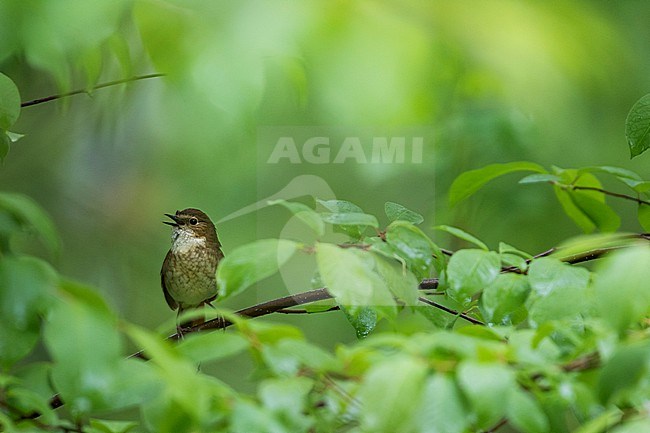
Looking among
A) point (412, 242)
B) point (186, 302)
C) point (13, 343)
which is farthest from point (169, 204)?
point (13, 343)

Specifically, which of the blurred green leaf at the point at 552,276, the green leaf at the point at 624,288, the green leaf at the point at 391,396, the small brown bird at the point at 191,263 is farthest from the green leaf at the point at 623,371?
the small brown bird at the point at 191,263

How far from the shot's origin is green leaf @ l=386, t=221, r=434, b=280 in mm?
1093

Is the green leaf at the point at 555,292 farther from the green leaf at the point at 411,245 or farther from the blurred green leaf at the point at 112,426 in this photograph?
the blurred green leaf at the point at 112,426

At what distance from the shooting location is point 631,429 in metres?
0.65

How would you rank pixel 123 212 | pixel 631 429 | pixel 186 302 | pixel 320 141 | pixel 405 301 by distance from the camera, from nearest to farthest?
pixel 631 429 → pixel 405 301 → pixel 320 141 → pixel 186 302 → pixel 123 212

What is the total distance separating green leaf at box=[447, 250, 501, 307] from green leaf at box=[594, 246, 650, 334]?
267 mm

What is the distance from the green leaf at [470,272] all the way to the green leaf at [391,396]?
1.02ft

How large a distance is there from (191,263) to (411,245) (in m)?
1.57

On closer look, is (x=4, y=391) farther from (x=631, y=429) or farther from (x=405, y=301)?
(x=631, y=429)

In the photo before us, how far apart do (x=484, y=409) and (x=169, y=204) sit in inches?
104

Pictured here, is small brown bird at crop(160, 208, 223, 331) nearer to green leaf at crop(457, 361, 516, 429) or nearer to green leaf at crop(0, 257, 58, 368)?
green leaf at crop(0, 257, 58, 368)

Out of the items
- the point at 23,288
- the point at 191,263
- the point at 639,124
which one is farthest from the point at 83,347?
the point at 191,263

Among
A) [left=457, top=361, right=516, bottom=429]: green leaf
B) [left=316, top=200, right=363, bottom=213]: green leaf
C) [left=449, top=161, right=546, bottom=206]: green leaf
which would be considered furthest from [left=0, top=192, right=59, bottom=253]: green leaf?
[left=449, top=161, right=546, bottom=206]: green leaf

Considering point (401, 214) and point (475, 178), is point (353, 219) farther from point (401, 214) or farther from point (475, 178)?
point (475, 178)
